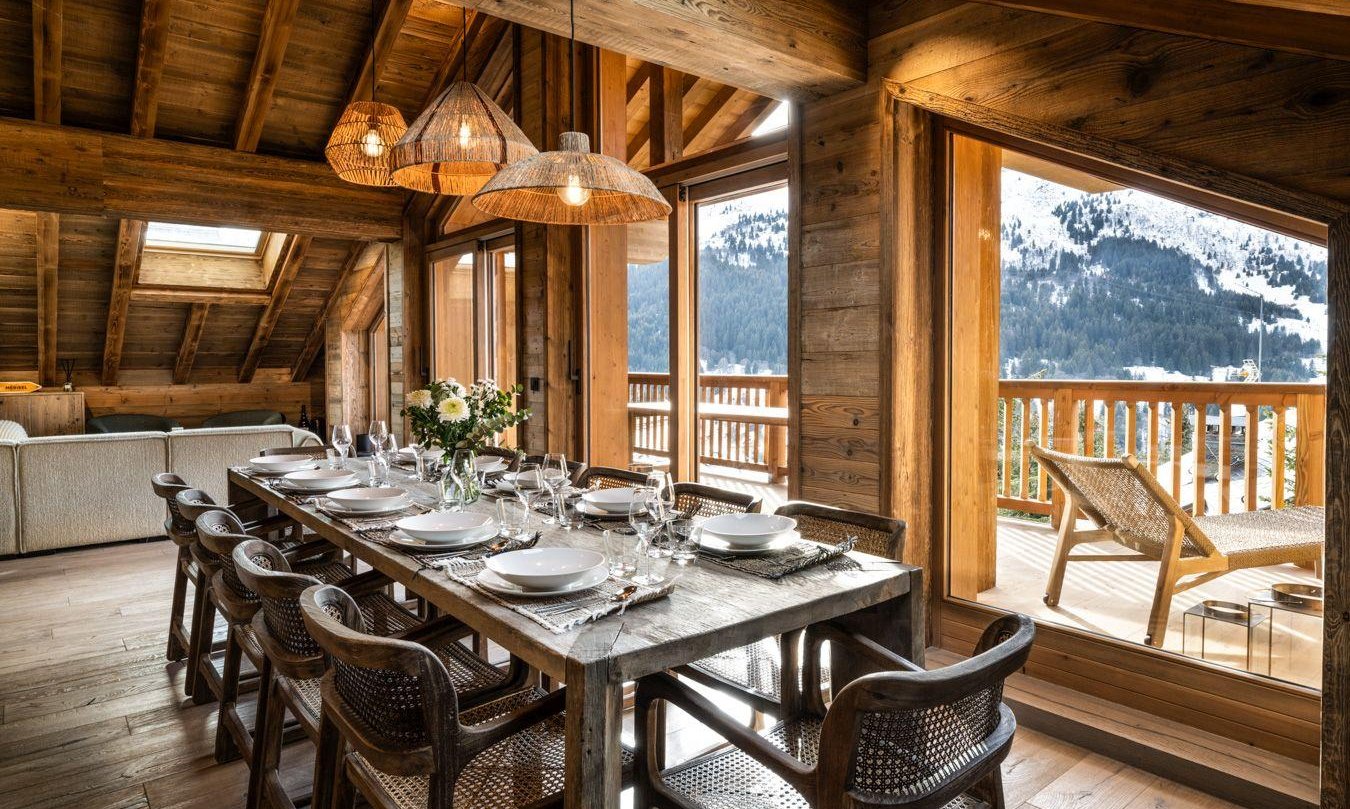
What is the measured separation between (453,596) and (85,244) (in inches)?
274

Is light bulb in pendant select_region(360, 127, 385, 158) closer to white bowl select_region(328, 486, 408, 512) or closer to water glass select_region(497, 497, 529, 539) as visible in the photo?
white bowl select_region(328, 486, 408, 512)

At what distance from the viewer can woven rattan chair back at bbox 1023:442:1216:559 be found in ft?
8.00

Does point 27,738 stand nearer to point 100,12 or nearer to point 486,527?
point 486,527

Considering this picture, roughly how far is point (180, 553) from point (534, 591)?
221cm

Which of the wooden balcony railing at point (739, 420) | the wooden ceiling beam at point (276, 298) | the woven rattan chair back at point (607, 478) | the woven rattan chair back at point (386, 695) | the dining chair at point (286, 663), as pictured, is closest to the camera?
the woven rattan chair back at point (386, 695)

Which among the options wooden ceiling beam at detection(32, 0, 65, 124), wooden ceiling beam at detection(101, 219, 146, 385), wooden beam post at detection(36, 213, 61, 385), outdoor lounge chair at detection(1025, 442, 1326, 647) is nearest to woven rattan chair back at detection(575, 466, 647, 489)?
outdoor lounge chair at detection(1025, 442, 1326, 647)

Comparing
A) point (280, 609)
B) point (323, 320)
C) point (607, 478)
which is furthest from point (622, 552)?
point (323, 320)

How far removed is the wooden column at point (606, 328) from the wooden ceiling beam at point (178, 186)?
2766mm

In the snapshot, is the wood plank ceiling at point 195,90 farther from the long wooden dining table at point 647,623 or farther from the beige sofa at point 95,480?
the long wooden dining table at point 647,623

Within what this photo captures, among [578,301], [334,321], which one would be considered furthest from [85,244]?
[578,301]

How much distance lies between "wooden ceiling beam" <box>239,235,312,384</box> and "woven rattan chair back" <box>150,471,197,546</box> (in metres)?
4.95

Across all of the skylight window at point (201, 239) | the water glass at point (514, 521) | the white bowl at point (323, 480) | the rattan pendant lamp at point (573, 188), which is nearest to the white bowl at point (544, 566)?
the water glass at point (514, 521)

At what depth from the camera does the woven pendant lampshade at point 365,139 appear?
3.28 m

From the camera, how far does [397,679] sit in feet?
4.35
